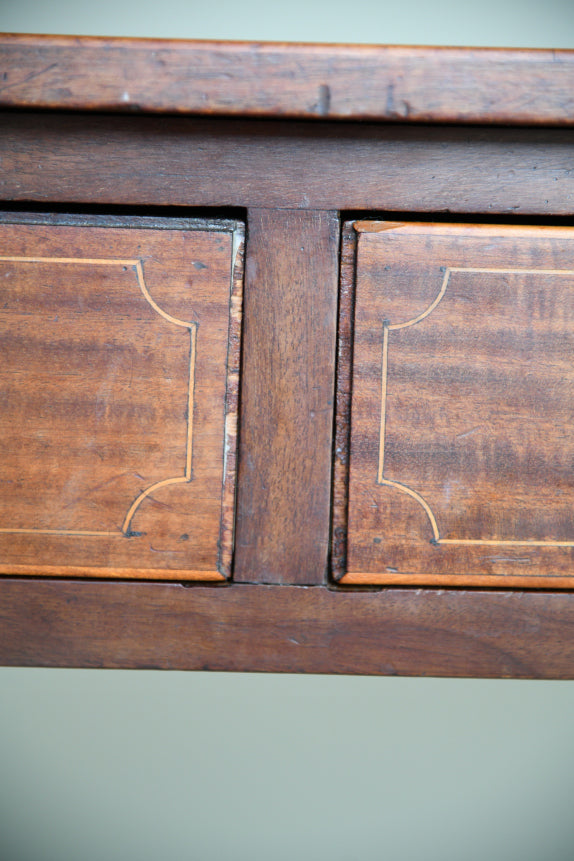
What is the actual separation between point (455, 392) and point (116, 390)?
33 centimetres

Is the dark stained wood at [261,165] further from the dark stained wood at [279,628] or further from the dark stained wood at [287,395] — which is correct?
the dark stained wood at [279,628]

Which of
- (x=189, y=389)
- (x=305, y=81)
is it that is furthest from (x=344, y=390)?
(x=305, y=81)

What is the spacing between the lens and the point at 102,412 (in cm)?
60

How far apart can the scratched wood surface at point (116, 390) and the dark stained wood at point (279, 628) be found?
44 mm

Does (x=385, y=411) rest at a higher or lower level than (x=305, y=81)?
lower

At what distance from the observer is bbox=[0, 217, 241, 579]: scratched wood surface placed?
1.95ft

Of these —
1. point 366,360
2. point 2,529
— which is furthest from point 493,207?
point 2,529

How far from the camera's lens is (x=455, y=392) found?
23.6 inches

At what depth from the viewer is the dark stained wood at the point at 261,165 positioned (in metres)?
0.60

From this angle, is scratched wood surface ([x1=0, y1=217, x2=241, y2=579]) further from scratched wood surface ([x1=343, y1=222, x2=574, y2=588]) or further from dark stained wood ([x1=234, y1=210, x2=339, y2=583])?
scratched wood surface ([x1=343, y1=222, x2=574, y2=588])

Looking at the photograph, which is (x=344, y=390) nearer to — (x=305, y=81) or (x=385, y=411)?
(x=385, y=411)

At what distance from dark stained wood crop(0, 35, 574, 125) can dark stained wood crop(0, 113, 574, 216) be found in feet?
0.09

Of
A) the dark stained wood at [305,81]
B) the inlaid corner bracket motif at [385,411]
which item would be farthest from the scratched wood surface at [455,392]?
the dark stained wood at [305,81]

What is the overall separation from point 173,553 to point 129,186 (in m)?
0.36
